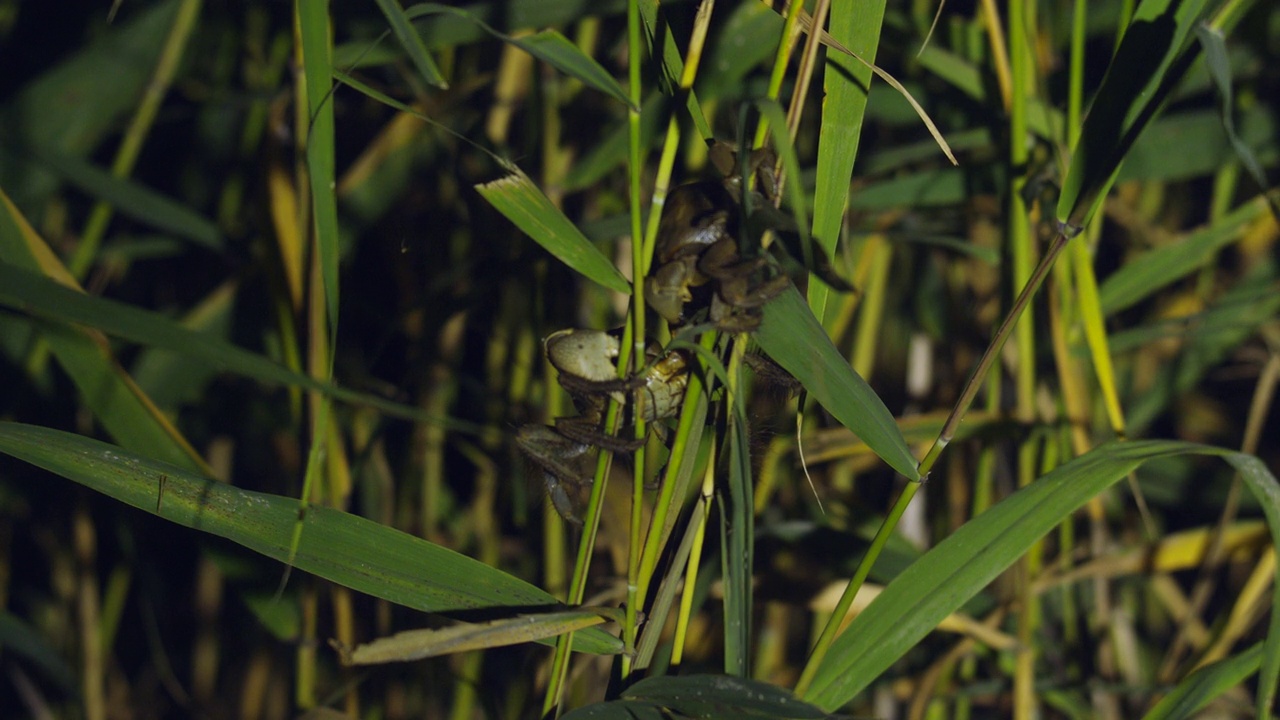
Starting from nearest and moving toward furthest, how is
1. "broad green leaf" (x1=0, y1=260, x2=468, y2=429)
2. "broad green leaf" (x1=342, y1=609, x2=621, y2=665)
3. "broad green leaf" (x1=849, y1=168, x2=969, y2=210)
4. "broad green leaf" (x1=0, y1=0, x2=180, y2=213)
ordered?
"broad green leaf" (x1=342, y1=609, x2=621, y2=665) < "broad green leaf" (x1=0, y1=260, x2=468, y2=429) < "broad green leaf" (x1=849, y1=168, x2=969, y2=210) < "broad green leaf" (x1=0, y1=0, x2=180, y2=213)

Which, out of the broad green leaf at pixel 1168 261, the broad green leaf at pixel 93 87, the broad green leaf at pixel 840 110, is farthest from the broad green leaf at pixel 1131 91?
the broad green leaf at pixel 93 87

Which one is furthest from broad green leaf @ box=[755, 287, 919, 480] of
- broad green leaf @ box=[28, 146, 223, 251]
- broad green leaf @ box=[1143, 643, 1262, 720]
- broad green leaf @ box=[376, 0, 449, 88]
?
broad green leaf @ box=[28, 146, 223, 251]

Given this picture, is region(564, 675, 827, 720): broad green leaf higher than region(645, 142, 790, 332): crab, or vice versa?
region(645, 142, 790, 332): crab

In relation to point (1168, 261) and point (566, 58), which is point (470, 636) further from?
point (1168, 261)

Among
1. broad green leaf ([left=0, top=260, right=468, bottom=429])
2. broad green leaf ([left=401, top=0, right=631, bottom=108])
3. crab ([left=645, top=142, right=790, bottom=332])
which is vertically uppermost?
broad green leaf ([left=401, top=0, right=631, bottom=108])

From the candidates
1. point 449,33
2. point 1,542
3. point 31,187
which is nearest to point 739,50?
point 449,33

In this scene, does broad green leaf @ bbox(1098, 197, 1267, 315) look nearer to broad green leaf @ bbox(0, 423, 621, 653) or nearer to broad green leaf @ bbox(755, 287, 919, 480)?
broad green leaf @ bbox(755, 287, 919, 480)

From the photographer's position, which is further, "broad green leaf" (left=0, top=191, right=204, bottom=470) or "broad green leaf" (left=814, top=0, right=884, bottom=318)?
"broad green leaf" (left=0, top=191, right=204, bottom=470)
